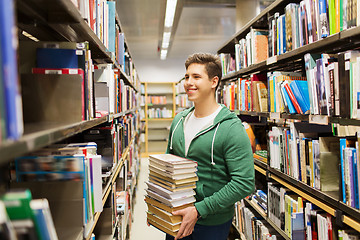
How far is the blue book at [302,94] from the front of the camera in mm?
1657

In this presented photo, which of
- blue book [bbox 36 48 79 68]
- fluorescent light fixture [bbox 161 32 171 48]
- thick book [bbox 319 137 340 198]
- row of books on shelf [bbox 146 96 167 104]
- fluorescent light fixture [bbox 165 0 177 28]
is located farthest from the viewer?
row of books on shelf [bbox 146 96 167 104]

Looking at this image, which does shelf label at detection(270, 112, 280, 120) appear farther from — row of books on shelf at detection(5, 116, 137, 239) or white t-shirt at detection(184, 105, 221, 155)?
row of books on shelf at detection(5, 116, 137, 239)

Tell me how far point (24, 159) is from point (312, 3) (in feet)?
5.54

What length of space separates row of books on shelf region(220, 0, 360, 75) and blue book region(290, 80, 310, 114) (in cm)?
26

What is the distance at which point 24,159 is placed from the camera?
861 millimetres

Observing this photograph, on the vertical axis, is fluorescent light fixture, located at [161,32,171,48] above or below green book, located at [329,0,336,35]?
above

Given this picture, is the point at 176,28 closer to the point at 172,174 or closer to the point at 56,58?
the point at 172,174

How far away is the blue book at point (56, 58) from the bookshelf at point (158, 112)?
25.1 feet

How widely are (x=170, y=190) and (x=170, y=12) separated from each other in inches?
139

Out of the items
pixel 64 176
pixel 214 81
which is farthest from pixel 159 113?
pixel 64 176

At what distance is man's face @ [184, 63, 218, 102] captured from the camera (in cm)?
166

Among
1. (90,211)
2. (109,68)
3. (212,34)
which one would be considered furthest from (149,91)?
(90,211)

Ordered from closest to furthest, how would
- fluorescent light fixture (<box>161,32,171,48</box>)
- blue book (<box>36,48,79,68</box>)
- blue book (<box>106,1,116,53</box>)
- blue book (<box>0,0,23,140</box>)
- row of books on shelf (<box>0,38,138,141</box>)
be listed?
blue book (<box>0,0,23,140</box>)
row of books on shelf (<box>0,38,138,141</box>)
blue book (<box>36,48,79,68</box>)
blue book (<box>106,1,116,53</box>)
fluorescent light fixture (<box>161,32,171,48</box>)

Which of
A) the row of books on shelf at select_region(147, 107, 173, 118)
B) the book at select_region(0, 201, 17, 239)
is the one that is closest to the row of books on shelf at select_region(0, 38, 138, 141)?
the book at select_region(0, 201, 17, 239)
